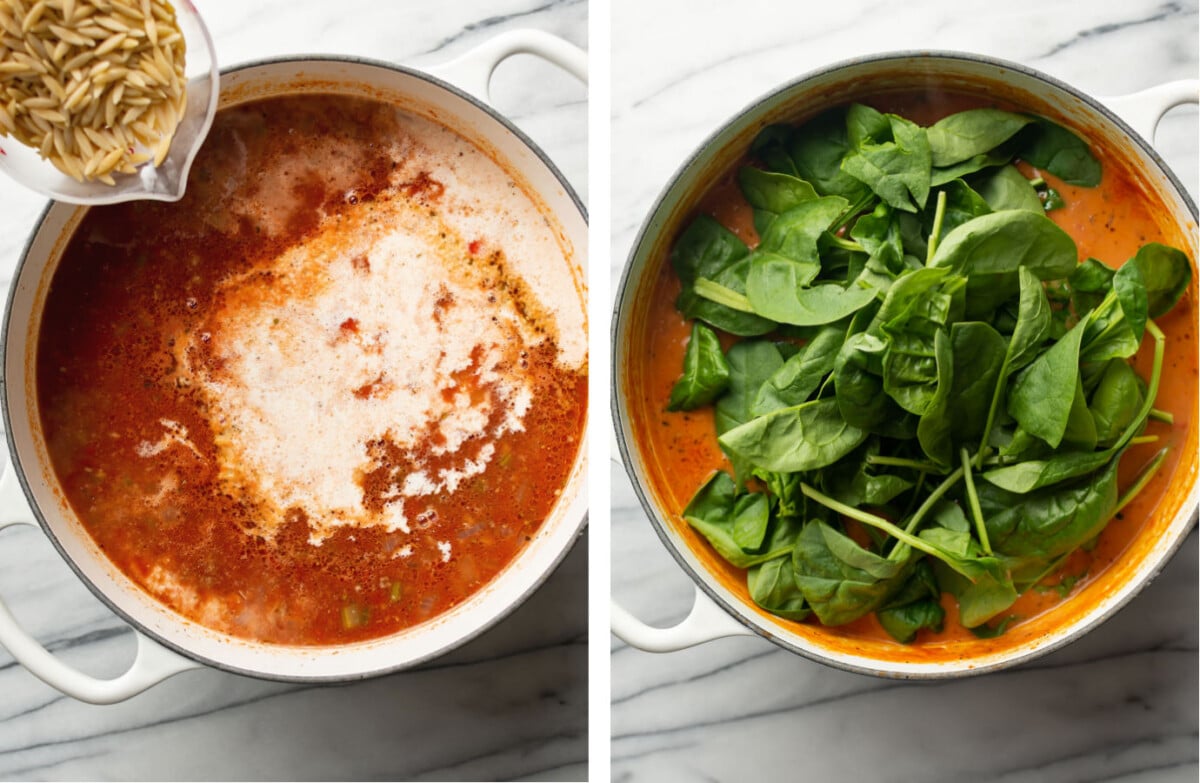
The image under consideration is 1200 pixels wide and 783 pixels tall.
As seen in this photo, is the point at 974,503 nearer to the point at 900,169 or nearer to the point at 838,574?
the point at 838,574

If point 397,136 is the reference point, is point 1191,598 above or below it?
below

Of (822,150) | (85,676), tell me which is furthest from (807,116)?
(85,676)

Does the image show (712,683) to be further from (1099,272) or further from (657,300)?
(1099,272)

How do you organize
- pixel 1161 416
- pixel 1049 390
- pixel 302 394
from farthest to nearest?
1. pixel 302 394
2. pixel 1161 416
3. pixel 1049 390

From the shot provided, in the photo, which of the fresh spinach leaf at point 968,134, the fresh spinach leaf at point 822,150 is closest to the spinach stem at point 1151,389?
the fresh spinach leaf at point 968,134

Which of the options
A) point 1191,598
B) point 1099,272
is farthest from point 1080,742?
point 1099,272
